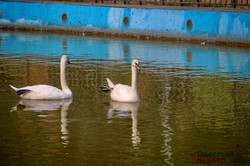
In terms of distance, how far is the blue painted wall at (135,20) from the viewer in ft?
115

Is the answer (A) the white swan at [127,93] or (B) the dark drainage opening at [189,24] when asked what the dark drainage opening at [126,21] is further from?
(A) the white swan at [127,93]

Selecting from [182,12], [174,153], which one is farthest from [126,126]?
[182,12]

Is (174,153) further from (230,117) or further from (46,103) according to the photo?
(46,103)

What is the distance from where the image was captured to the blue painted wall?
3516cm

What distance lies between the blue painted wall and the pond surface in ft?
26.8

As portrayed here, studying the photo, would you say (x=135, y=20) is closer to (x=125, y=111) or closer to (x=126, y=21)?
(x=126, y=21)

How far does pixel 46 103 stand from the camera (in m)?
15.7

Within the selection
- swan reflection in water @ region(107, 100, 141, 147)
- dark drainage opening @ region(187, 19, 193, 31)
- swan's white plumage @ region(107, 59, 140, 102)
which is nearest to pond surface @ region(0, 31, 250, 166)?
swan reflection in water @ region(107, 100, 141, 147)

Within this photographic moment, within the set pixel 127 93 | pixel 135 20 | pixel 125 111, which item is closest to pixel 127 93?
pixel 127 93

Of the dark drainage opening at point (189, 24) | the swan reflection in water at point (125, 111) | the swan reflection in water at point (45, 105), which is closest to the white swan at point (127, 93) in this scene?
the swan reflection in water at point (125, 111)

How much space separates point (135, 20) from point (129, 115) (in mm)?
25272

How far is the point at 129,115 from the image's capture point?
14.4 metres

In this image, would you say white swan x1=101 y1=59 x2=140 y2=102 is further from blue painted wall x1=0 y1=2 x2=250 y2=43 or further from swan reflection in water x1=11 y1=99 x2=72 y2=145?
blue painted wall x1=0 y1=2 x2=250 y2=43

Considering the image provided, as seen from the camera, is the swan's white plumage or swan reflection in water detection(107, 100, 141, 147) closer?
swan reflection in water detection(107, 100, 141, 147)
